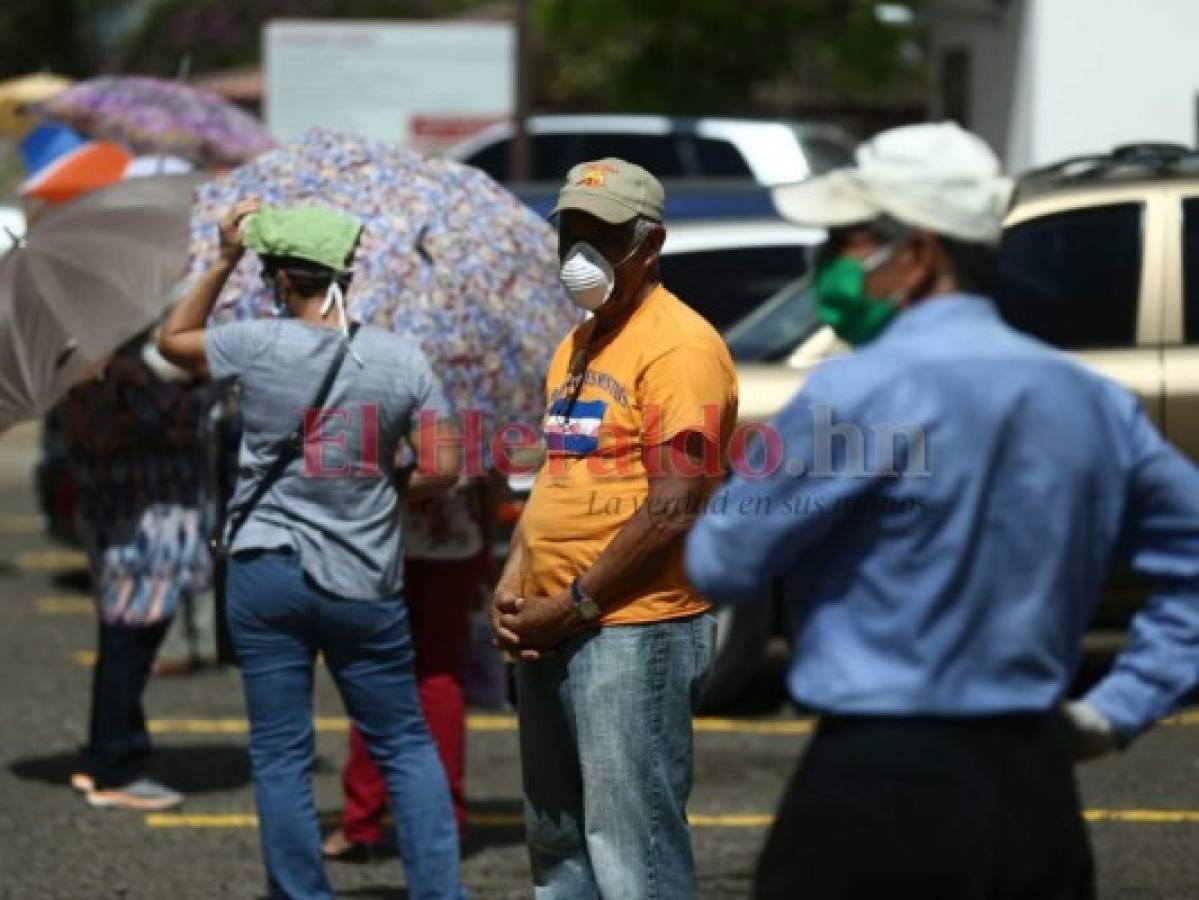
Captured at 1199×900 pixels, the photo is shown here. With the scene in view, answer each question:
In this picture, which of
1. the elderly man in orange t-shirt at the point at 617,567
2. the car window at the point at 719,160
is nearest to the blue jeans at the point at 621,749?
the elderly man in orange t-shirt at the point at 617,567

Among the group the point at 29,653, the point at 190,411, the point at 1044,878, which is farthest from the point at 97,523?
the point at 1044,878

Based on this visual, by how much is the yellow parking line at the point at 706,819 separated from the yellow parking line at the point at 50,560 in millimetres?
5569

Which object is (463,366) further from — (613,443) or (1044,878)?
(1044,878)

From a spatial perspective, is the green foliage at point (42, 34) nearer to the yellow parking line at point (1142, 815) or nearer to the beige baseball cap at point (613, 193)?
the yellow parking line at point (1142, 815)

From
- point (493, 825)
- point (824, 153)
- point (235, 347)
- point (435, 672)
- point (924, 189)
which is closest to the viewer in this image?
point (924, 189)

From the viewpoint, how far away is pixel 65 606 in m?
11.9

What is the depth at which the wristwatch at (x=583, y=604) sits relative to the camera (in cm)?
495

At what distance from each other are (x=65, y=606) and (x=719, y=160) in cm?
531

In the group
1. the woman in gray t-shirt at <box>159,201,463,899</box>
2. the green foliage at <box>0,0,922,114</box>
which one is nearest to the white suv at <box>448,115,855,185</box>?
the green foliage at <box>0,0,922,114</box>

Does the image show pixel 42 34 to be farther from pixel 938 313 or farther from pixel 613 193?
pixel 938 313

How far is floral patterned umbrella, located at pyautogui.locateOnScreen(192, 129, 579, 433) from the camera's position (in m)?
6.56

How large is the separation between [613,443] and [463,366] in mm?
1670

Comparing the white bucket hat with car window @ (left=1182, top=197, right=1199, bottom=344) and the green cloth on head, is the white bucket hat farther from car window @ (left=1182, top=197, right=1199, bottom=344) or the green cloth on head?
car window @ (left=1182, top=197, right=1199, bottom=344)

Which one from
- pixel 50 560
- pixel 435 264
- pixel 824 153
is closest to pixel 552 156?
pixel 824 153
